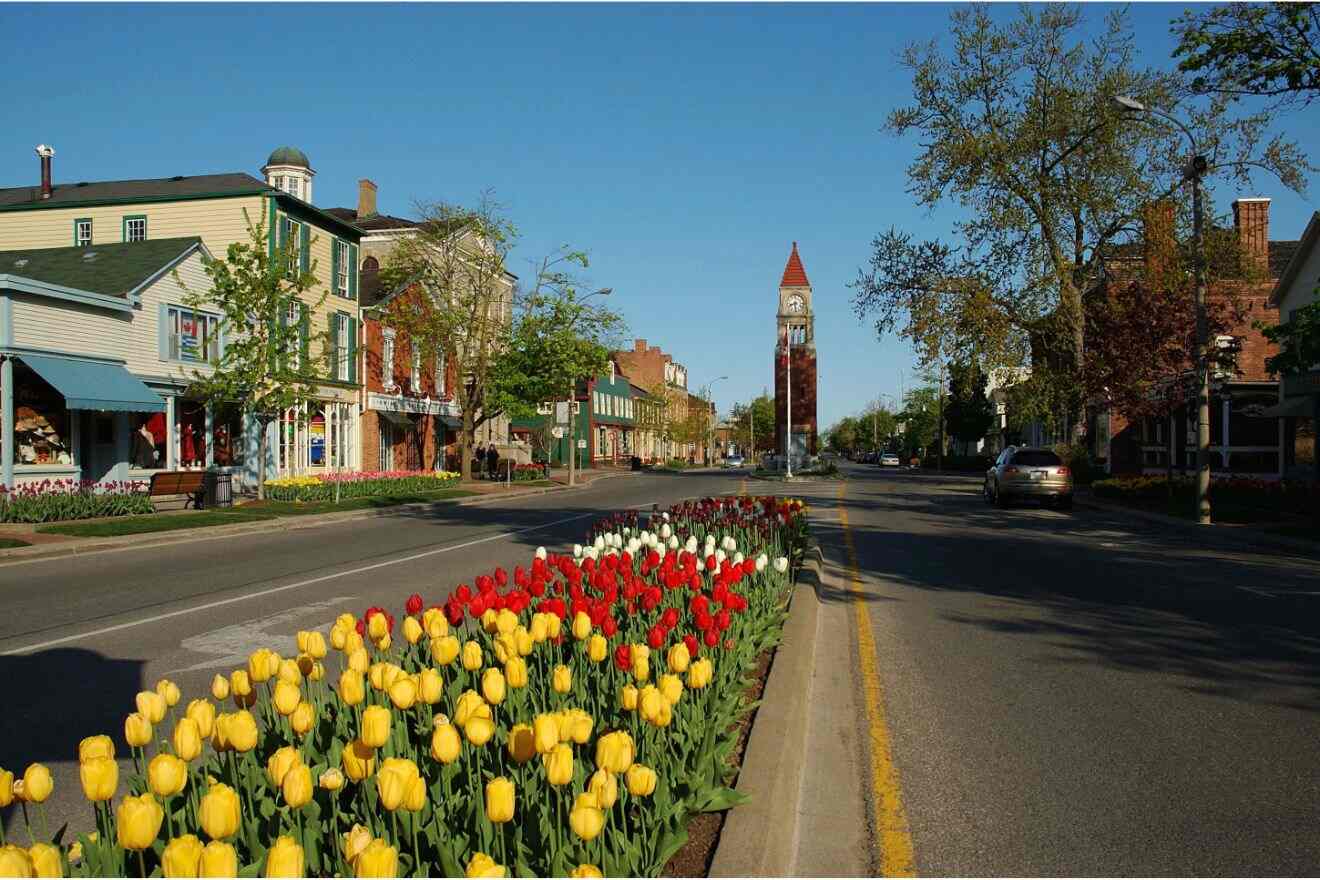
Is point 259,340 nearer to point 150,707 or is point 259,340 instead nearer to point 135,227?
point 135,227

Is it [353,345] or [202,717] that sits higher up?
[353,345]

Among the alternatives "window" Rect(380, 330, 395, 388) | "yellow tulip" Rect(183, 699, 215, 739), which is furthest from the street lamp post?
"window" Rect(380, 330, 395, 388)

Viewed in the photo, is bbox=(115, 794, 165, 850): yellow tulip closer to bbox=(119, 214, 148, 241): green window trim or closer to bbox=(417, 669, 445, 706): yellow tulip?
bbox=(417, 669, 445, 706): yellow tulip

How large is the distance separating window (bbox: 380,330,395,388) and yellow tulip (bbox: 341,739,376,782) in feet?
126

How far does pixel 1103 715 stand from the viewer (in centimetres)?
617

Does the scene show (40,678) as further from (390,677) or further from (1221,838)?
(1221,838)

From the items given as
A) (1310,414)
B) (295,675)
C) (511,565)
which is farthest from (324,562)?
(1310,414)

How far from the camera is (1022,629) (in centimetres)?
905

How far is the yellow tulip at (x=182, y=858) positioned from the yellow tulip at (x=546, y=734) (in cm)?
94

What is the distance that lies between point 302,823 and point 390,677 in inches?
23.8

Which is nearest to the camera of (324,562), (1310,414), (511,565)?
(511,565)

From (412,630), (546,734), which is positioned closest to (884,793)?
(412,630)

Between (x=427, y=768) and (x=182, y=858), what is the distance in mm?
1350

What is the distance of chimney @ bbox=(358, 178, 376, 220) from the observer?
51.2m
